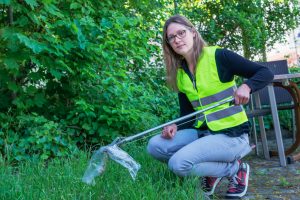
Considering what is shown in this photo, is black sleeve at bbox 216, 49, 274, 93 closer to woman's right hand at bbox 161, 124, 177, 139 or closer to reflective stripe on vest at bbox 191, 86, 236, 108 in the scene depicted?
reflective stripe on vest at bbox 191, 86, 236, 108

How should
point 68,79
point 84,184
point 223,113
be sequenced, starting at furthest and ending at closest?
point 68,79, point 223,113, point 84,184

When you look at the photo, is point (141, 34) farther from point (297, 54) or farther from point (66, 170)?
point (297, 54)

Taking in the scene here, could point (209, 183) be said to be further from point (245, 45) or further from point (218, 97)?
point (245, 45)

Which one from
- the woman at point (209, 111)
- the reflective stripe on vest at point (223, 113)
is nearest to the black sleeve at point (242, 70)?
the woman at point (209, 111)

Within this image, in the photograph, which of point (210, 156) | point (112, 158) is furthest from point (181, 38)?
point (112, 158)

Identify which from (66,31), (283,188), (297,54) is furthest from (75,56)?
(297,54)

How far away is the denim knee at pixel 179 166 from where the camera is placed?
3023 mm

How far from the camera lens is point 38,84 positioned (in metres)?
4.67

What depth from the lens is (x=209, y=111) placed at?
3.18 meters

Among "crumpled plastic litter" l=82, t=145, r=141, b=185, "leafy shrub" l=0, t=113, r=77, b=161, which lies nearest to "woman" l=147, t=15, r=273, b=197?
"crumpled plastic litter" l=82, t=145, r=141, b=185

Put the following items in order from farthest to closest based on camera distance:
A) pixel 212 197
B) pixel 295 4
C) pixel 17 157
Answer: pixel 295 4
pixel 17 157
pixel 212 197

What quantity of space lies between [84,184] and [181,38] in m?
1.15

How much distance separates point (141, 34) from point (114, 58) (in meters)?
0.53

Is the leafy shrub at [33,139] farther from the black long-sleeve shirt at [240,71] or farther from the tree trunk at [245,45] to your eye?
the tree trunk at [245,45]
